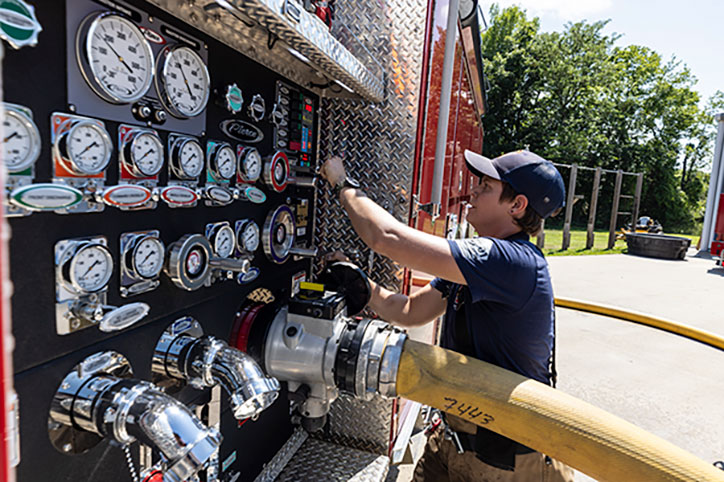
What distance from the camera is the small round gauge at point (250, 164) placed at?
1.71 m

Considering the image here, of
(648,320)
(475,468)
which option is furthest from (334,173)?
(648,320)

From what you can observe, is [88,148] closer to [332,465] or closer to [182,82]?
[182,82]

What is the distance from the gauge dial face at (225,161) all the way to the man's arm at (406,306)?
0.89 m

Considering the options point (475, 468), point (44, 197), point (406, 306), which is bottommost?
point (475, 468)

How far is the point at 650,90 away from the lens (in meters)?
31.3

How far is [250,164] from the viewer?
1759mm

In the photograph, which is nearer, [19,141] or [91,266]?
[19,141]

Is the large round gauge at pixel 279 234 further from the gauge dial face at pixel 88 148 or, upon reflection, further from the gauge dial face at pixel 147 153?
the gauge dial face at pixel 88 148

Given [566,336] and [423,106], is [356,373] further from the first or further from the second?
[566,336]

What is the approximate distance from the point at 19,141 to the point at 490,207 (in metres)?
1.63

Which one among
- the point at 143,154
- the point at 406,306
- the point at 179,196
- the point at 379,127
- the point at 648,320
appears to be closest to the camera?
the point at 143,154

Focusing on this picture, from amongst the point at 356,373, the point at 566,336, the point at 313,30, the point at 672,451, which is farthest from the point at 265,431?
the point at 566,336

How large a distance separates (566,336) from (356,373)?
486cm

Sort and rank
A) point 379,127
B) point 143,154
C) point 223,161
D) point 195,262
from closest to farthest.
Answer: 1. point 143,154
2. point 195,262
3. point 223,161
4. point 379,127
